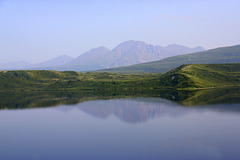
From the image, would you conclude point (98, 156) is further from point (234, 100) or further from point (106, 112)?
point (234, 100)

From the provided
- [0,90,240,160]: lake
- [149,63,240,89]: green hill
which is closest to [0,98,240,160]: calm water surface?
[0,90,240,160]: lake

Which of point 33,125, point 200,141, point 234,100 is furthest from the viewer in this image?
point 234,100

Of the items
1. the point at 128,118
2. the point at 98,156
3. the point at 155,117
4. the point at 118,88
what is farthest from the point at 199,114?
the point at 118,88

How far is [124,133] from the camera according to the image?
68.4 metres

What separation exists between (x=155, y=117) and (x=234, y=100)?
4557 cm

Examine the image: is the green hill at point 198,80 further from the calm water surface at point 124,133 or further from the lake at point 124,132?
the calm water surface at point 124,133

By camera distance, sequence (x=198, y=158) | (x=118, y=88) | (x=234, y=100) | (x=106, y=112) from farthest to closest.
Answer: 1. (x=118, y=88)
2. (x=234, y=100)
3. (x=106, y=112)
4. (x=198, y=158)

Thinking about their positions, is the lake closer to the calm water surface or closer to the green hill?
the calm water surface

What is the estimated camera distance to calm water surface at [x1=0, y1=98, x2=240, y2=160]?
52656 mm

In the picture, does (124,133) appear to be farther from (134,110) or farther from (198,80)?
(198,80)

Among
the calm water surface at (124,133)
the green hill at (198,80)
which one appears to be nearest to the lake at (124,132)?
the calm water surface at (124,133)

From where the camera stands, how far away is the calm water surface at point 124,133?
5266cm

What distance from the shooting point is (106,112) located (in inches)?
3895

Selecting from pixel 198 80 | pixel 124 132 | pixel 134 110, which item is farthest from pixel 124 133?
pixel 198 80
